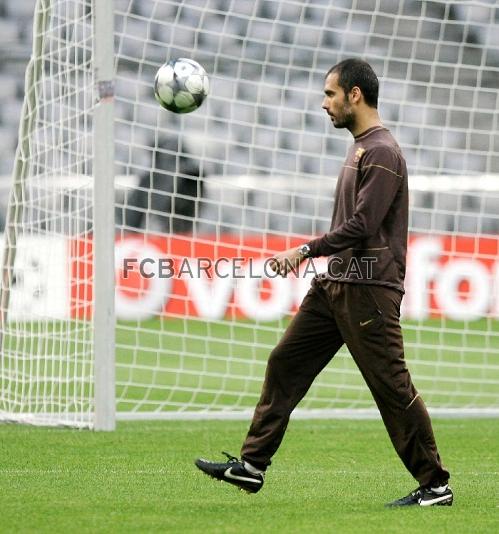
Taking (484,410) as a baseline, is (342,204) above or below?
above

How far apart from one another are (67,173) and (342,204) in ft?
11.7

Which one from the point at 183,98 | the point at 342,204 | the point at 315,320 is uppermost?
the point at 183,98

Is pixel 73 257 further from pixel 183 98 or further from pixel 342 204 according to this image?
pixel 342 204

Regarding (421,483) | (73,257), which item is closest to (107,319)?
(73,257)

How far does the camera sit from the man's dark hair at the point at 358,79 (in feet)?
Answer: 16.5

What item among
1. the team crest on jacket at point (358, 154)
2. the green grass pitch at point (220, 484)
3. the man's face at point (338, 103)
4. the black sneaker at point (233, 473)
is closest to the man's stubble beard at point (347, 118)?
the man's face at point (338, 103)

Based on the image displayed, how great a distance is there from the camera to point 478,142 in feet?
57.5

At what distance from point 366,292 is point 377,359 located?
10.5 inches

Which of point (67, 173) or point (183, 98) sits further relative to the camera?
point (67, 173)

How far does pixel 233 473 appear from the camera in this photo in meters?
5.11

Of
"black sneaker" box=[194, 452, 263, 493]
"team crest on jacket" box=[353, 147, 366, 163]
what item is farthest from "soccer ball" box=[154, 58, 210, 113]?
"black sneaker" box=[194, 452, 263, 493]

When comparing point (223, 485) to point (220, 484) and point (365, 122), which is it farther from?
point (365, 122)

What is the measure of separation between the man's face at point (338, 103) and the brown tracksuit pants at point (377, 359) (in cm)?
66

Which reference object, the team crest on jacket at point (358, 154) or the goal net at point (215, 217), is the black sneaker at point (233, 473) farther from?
the goal net at point (215, 217)
